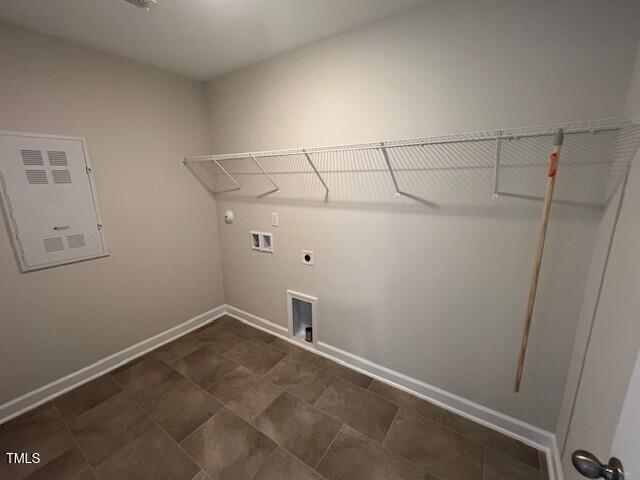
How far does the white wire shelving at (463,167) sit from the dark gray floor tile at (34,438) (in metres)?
2.11

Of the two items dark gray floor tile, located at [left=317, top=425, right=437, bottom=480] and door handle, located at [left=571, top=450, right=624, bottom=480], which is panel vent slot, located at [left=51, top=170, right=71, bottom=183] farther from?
door handle, located at [left=571, top=450, right=624, bottom=480]

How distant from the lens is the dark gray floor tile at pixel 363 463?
55.5 inches

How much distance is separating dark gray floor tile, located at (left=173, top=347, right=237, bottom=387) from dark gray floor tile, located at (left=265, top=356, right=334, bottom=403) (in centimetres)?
39

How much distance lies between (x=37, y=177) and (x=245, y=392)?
6.65 feet

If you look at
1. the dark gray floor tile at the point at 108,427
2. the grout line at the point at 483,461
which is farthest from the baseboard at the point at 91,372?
the grout line at the point at 483,461

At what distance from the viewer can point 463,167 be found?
148 centimetres

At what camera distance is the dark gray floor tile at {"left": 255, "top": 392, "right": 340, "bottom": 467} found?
61.0 inches

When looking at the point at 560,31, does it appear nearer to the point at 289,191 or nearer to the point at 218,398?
the point at 289,191

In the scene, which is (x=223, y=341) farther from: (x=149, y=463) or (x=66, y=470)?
(x=66, y=470)

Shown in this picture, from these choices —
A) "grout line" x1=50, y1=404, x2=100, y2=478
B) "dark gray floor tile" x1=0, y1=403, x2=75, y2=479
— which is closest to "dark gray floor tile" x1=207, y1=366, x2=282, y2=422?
"grout line" x1=50, y1=404, x2=100, y2=478

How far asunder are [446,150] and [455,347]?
1.24 metres

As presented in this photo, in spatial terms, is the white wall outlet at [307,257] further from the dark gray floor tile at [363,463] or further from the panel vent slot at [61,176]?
the panel vent slot at [61,176]

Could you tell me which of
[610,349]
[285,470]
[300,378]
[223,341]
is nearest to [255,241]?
[223,341]

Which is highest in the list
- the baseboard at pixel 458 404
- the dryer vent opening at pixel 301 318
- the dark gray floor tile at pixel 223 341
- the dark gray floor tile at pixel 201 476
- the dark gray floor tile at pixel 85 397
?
the dryer vent opening at pixel 301 318
